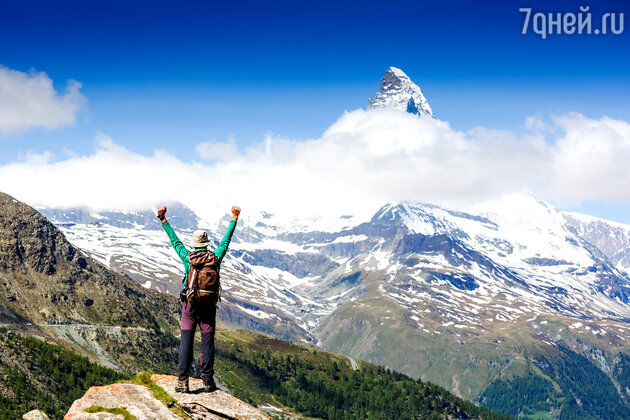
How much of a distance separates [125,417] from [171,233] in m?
7.97

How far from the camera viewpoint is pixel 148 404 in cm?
2386

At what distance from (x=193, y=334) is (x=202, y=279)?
2681 millimetres

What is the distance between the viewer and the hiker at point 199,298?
79.4ft

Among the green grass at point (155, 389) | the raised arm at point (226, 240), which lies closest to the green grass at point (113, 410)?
the green grass at point (155, 389)

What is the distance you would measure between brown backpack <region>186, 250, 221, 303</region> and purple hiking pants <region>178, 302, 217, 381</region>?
0.41 m

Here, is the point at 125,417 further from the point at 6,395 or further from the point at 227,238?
the point at 6,395

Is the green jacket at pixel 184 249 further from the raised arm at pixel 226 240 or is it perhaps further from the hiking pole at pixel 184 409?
the hiking pole at pixel 184 409

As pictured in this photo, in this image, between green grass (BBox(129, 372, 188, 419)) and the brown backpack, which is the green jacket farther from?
green grass (BBox(129, 372, 188, 419))

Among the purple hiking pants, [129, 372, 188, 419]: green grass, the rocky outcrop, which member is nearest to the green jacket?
the purple hiking pants

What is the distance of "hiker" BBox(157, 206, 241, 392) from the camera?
24203mm

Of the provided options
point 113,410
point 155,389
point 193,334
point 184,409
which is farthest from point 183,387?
point 113,410

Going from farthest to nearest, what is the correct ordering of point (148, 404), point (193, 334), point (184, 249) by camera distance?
point (184, 249) → point (193, 334) → point (148, 404)

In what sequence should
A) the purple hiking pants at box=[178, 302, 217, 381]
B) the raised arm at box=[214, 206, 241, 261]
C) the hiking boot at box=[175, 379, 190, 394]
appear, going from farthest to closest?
the raised arm at box=[214, 206, 241, 261] → the hiking boot at box=[175, 379, 190, 394] → the purple hiking pants at box=[178, 302, 217, 381]

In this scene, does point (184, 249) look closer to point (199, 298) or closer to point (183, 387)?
point (199, 298)
